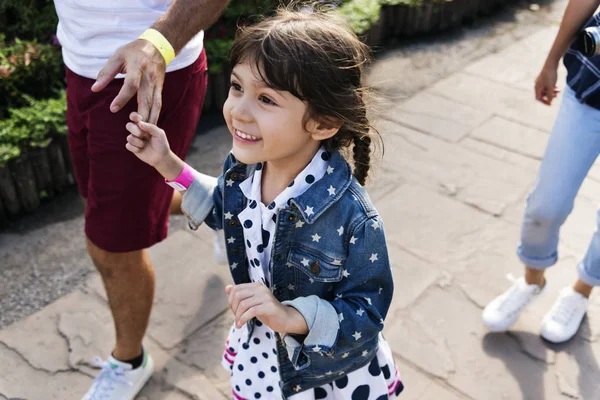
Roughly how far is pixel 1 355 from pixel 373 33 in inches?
157

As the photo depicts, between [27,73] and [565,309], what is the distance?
3.19m

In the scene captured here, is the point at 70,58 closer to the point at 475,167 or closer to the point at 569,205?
the point at 569,205

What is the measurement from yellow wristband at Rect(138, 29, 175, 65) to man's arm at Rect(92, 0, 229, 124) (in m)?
0.01

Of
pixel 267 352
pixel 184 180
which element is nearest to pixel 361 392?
pixel 267 352

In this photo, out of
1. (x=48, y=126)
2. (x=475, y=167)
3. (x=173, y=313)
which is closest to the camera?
(x=173, y=313)

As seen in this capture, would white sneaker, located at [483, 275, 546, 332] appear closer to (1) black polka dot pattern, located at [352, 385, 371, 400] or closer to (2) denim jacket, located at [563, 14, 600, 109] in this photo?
(2) denim jacket, located at [563, 14, 600, 109]

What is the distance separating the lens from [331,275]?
1563mm

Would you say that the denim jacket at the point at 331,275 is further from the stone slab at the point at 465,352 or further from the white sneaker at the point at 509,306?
the white sneaker at the point at 509,306

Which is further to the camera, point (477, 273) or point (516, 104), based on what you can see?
point (516, 104)

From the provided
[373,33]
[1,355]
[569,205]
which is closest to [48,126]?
[1,355]

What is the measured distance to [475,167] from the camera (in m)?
3.94

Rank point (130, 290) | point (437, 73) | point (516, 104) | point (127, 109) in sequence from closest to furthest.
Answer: point (127, 109), point (130, 290), point (516, 104), point (437, 73)

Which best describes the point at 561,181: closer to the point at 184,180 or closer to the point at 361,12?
the point at 184,180

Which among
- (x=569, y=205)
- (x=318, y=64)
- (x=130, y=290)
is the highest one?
(x=318, y=64)
